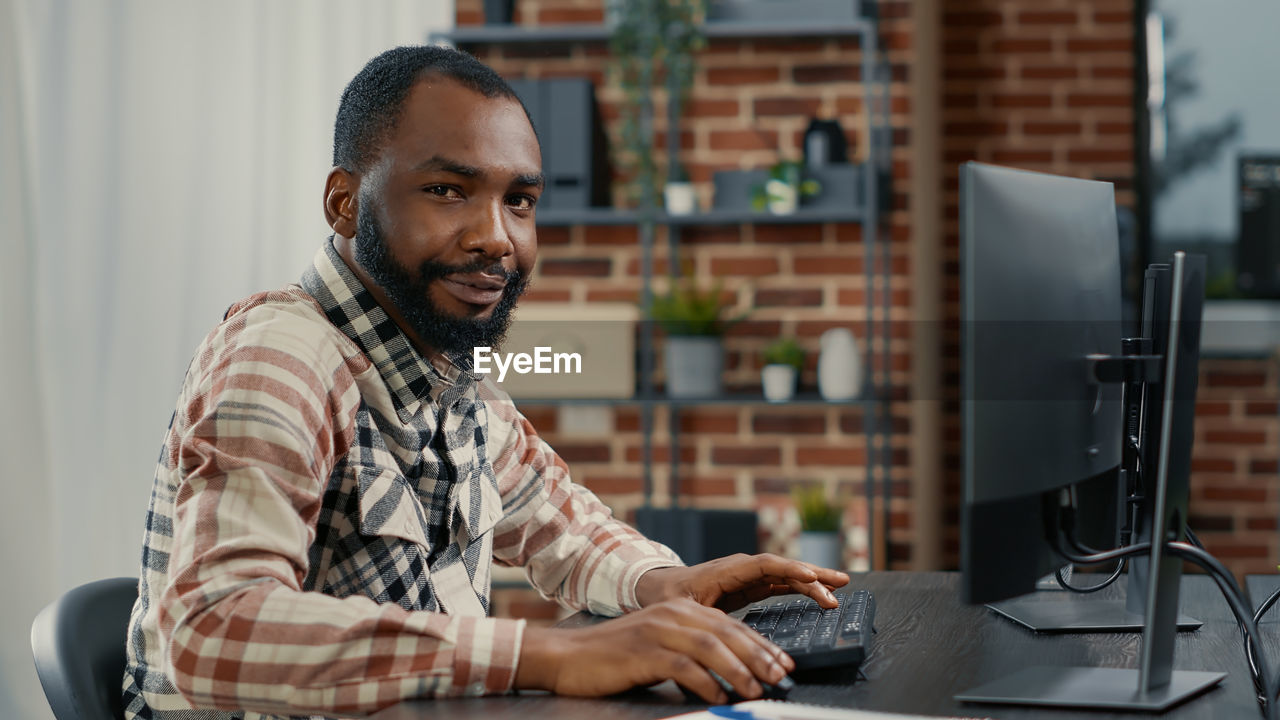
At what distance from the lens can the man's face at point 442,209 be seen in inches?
45.9

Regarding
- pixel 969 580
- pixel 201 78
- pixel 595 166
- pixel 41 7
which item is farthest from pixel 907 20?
pixel 969 580

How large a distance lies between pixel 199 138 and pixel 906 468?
2.04 metres

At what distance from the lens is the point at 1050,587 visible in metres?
1.33

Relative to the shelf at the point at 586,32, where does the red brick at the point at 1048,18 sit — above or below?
above

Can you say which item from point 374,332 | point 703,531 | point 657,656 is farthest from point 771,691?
point 703,531

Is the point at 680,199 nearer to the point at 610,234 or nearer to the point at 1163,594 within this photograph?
the point at 610,234

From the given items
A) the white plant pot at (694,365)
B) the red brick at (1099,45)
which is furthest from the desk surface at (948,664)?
the red brick at (1099,45)

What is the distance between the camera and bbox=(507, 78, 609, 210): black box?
309 centimetres

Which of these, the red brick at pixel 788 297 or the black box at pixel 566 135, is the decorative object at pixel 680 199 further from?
the red brick at pixel 788 297

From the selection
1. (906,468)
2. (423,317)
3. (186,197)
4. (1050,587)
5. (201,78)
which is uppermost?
(201,78)

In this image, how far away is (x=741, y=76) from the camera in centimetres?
327

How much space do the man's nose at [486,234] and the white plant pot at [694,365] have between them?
1.97 meters

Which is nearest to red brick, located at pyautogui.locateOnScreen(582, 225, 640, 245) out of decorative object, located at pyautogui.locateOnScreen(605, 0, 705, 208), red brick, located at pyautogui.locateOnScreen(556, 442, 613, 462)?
decorative object, located at pyautogui.locateOnScreen(605, 0, 705, 208)

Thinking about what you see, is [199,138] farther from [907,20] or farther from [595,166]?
[907,20]
